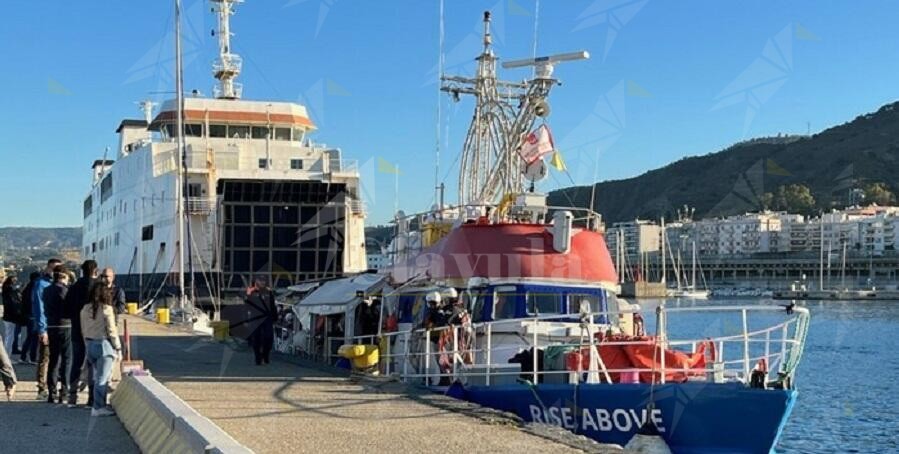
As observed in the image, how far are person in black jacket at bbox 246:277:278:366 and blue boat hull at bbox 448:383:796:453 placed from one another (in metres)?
7.22

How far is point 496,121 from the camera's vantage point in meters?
25.8

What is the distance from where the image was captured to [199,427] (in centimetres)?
771

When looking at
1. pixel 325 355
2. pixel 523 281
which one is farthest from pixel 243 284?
pixel 523 281

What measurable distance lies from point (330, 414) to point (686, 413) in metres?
4.10

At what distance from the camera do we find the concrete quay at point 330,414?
30.3 feet

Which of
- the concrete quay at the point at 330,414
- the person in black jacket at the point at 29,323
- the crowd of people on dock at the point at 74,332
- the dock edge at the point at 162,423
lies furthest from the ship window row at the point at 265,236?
the dock edge at the point at 162,423

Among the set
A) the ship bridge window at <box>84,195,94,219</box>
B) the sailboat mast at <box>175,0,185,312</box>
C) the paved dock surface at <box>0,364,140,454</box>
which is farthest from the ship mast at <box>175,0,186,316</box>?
the ship bridge window at <box>84,195,94,219</box>

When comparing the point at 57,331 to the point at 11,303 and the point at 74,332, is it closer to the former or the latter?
the point at 74,332

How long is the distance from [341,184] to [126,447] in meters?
25.9

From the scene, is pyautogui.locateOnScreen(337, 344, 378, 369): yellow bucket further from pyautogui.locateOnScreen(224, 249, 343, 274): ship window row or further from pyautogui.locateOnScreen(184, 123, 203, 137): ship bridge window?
pyautogui.locateOnScreen(184, 123, 203, 137): ship bridge window

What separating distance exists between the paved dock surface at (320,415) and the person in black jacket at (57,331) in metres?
1.47

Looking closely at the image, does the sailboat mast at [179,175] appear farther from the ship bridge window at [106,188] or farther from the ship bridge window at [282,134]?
the ship bridge window at [106,188]

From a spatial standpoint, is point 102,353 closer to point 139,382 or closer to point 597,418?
point 139,382

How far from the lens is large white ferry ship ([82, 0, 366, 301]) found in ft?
111
